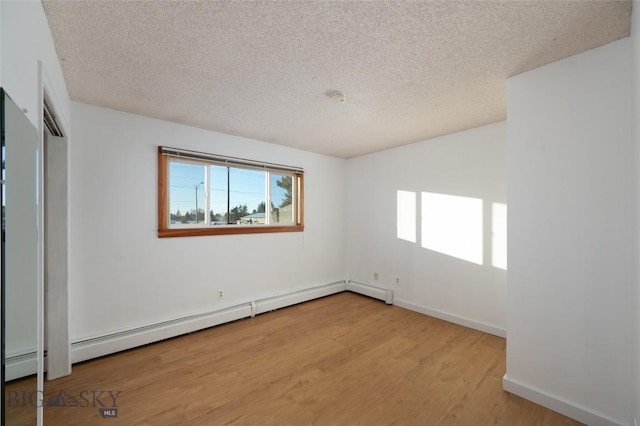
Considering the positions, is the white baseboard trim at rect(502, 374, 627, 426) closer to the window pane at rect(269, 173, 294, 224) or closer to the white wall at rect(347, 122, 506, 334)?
the white wall at rect(347, 122, 506, 334)

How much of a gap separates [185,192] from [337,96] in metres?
2.09

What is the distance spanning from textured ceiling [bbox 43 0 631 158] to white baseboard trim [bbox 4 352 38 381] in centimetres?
163

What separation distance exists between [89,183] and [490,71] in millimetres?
3570

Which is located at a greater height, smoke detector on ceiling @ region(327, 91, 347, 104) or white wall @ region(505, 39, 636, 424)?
smoke detector on ceiling @ region(327, 91, 347, 104)

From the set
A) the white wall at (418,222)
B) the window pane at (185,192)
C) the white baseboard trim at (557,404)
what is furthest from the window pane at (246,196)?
the white baseboard trim at (557,404)

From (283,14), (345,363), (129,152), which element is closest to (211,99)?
(129,152)

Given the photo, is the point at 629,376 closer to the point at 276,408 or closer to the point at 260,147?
the point at 276,408

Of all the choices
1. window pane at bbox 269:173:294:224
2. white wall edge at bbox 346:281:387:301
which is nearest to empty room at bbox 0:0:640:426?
window pane at bbox 269:173:294:224

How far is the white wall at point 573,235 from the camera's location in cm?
159

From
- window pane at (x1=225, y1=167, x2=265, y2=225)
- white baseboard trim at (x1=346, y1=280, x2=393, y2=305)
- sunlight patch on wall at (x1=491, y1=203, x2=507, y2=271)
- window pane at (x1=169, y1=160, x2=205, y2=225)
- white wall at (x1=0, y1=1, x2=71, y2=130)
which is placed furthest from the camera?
white baseboard trim at (x1=346, y1=280, x2=393, y2=305)

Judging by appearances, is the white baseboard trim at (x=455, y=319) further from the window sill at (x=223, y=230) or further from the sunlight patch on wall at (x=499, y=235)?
the window sill at (x=223, y=230)

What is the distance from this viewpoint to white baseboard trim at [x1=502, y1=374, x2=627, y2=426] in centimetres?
164

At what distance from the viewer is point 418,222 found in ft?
12.2

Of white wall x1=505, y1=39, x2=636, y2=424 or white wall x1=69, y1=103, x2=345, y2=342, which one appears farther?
white wall x1=69, y1=103, x2=345, y2=342
